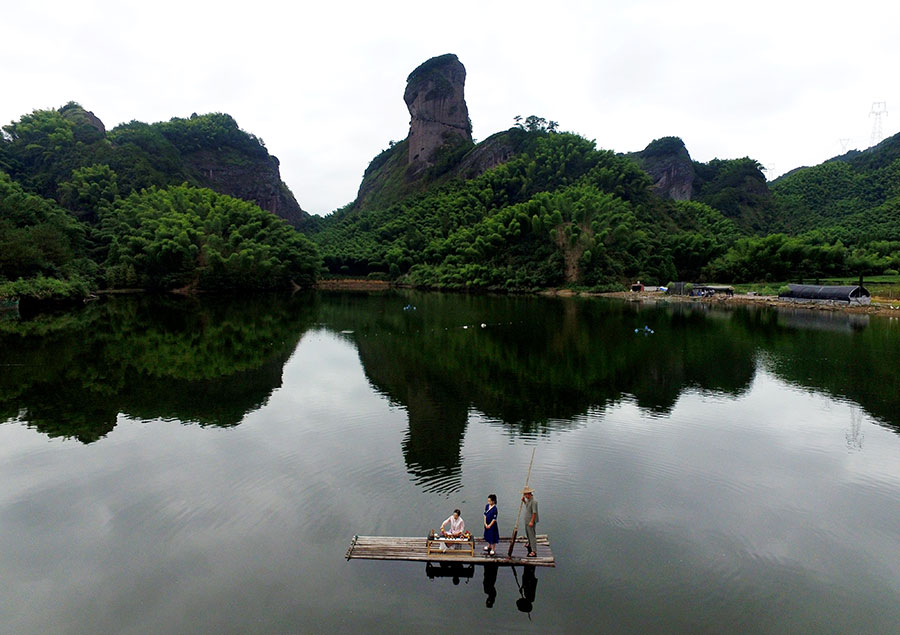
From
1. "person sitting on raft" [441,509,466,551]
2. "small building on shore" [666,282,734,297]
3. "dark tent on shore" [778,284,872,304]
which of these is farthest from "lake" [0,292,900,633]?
"small building on shore" [666,282,734,297]

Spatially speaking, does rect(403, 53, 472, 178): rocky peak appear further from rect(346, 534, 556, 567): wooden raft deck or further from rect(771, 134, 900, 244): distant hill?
rect(346, 534, 556, 567): wooden raft deck

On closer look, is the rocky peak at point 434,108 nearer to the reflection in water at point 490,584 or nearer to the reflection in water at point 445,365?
the reflection in water at point 445,365

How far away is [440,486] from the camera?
11.7 metres

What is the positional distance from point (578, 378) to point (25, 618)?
1856 cm

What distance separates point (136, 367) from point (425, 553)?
19912mm

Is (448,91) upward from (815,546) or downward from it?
upward

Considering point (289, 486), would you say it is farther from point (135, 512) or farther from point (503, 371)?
point (503, 371)

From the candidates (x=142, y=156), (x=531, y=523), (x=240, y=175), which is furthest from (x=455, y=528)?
(x=240, y=175)

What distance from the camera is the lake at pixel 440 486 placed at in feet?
25.7

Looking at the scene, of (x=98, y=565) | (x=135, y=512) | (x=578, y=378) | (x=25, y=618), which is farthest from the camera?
(x=578, y=378)

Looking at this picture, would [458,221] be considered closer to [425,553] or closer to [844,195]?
[844,195]

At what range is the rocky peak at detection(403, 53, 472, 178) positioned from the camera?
12938cm

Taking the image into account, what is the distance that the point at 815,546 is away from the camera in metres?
9.48

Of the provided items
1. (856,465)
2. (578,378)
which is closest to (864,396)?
(856,465)
